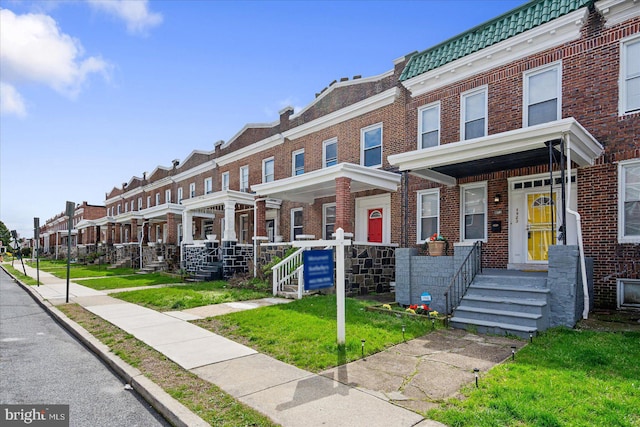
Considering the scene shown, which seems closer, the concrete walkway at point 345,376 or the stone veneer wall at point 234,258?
the concrete walkway at point 345,376

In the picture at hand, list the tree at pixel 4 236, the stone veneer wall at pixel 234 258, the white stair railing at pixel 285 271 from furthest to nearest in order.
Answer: the tree at pixel 4 236 → the stone veneer wall at pixel 234 258 → the white stair railing at pixel 285 271

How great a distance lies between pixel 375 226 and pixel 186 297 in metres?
7.12

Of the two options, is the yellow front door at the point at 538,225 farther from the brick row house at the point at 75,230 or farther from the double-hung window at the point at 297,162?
the brick row house at the point at 75,230

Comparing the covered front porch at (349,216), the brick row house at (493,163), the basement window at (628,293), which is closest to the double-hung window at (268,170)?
the brick row house at (493,163)

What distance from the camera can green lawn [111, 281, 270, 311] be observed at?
10.6 metres

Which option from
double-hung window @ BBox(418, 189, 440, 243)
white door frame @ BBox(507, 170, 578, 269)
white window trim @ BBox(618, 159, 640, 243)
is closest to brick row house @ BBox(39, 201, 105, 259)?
double-hung window @ BBox(418, 189, 440, 243)

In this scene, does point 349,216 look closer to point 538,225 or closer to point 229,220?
point 538,225

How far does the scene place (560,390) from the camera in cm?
428

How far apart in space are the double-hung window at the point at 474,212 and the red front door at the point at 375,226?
3475 mm

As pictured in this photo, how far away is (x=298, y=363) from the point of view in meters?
5.51

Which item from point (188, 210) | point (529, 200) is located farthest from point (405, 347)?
point (188, 210)

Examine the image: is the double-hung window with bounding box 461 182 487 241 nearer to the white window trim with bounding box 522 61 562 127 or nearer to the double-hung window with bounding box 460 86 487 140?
the double-hung window with bounding box 460 86 487 140

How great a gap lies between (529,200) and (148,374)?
974cm

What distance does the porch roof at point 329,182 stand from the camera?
12.0 meters
